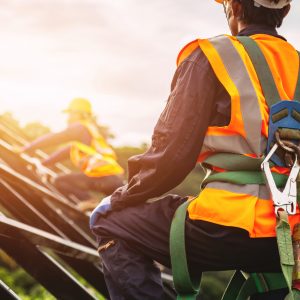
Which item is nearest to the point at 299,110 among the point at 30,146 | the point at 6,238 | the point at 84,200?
the point at 6,238

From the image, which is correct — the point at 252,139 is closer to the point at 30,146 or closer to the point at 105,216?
the point at 105,216

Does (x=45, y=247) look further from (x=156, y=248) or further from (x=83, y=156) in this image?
(x=83, y=156)

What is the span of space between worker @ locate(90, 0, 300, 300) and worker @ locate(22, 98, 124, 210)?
401 cm

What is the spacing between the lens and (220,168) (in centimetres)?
144

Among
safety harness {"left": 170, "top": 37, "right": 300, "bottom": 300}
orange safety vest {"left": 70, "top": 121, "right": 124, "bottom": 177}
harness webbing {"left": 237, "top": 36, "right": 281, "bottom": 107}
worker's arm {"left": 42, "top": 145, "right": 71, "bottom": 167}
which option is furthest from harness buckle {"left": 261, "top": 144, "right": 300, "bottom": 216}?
worker's arm {"left": 42, "top": 145, "right": 71, "bottom": 167}

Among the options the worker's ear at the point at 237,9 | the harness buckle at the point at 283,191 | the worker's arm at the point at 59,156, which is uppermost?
the worker's ear at the point at 237,9

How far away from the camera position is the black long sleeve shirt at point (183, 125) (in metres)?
1.44

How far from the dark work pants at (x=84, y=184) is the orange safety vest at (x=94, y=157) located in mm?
66

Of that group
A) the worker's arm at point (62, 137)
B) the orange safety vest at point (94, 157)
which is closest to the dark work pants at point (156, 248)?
the worker's arm at point (62, 137)

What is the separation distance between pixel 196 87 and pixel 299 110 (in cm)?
28

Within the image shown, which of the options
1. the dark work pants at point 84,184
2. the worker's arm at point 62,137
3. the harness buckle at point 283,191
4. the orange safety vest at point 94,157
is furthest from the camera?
the dark work pants at point 84,184

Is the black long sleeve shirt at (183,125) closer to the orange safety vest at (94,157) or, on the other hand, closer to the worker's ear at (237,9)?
the worker's ear at (237,9)

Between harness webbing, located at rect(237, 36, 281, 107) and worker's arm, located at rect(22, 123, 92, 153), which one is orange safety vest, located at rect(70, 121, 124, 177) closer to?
worker's arm, located at rect(22, 123, 92, 153)

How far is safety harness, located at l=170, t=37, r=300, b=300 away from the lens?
1.34 metres
